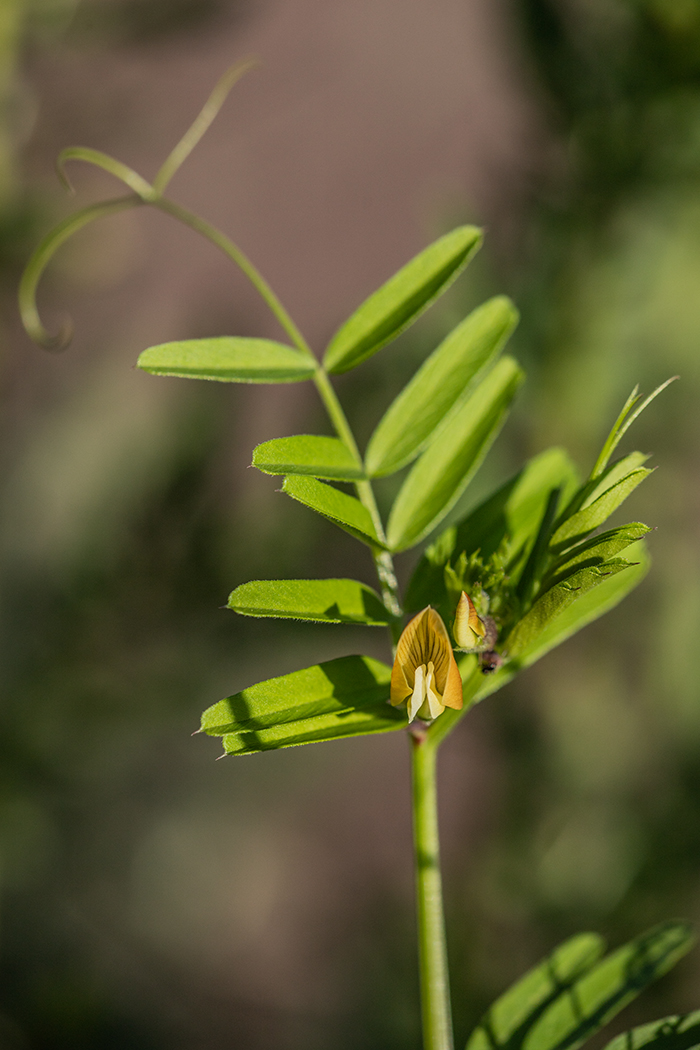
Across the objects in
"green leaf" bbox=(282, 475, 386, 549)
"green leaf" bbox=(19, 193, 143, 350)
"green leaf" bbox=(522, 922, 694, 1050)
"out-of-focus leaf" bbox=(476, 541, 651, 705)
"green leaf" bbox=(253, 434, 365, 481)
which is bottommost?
"green leaf" bbox=(522, 922, 694, 1050)

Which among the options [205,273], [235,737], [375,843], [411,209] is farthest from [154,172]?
[235,737]

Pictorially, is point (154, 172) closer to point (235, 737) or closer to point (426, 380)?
point (426, 380)

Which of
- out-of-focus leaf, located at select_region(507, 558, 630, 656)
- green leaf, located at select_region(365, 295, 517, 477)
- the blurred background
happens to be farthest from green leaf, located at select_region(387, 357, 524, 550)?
the blurred background

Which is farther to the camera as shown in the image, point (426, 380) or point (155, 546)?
point (155, 546)

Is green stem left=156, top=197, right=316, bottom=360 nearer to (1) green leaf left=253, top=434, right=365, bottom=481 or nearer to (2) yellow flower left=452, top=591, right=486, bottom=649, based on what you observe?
(1) green leaf left=253, top=434, right=365, bottom=481

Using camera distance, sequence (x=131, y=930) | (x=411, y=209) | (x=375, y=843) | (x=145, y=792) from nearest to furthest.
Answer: (x=145, y=792) → (x=131, y=930) → (x=375, y=843) → (x=411, y=209)

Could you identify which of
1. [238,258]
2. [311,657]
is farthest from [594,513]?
[311,657]

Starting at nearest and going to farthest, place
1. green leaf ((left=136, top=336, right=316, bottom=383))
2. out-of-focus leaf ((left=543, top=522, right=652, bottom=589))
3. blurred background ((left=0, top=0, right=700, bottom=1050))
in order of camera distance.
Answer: out-of-focus leaf ((left=543, top=522, right=652, bottom=589)) < green leaf ((left=136, top=336, right=316, bottom=383)) < blurred background ((left=0, top=0, right=700, bottom=1050))
